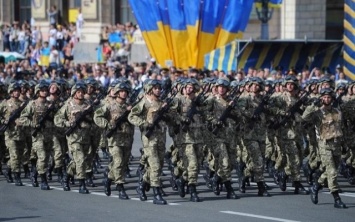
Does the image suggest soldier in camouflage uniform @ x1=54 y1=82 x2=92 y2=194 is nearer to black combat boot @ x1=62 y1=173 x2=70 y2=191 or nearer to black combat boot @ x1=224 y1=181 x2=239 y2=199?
black combat boot @ x1=62 y1=173 x2=70 y2=191

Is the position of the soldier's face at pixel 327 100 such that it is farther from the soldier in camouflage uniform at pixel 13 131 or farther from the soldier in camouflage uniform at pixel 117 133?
the soldier in camouflage uniform at pixel 13 131

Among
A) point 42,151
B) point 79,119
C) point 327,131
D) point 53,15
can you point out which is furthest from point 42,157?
point 53,15

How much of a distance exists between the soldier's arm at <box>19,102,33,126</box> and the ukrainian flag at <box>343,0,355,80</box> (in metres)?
8.63

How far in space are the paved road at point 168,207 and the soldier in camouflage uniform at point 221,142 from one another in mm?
242

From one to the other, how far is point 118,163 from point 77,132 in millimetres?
1203

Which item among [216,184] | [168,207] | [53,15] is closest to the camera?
[168,207]

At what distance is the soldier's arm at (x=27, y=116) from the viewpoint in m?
21.5

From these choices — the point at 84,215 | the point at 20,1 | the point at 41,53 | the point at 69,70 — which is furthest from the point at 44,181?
the point at 20,1

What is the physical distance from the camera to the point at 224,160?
64.6ft

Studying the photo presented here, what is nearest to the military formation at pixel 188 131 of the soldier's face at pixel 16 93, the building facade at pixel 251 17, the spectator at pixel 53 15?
the soldier's face at pixel 16 93

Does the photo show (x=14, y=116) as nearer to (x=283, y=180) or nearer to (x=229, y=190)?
(x=229, y=190)

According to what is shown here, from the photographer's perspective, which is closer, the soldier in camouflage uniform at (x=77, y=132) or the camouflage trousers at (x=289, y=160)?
the camouflage trousers at (x=289, y=160)

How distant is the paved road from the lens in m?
17.4

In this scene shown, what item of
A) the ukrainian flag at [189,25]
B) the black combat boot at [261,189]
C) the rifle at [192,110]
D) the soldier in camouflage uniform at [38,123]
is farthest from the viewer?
the ukrainian flag at [189,25]
